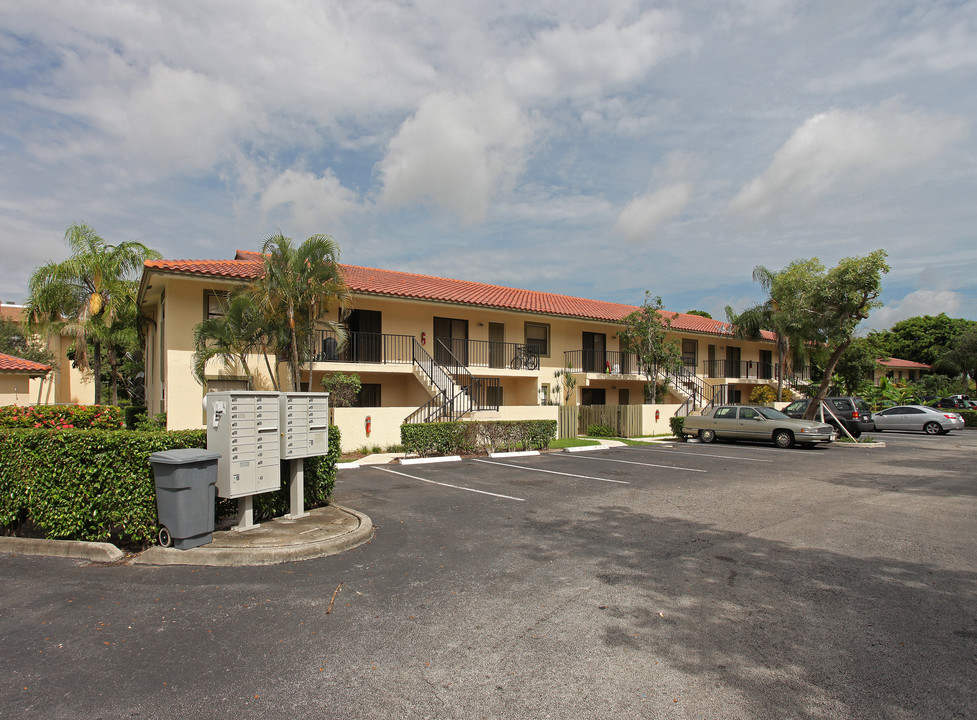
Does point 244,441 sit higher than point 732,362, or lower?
lower

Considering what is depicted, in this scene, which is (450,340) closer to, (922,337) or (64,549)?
(64,549)

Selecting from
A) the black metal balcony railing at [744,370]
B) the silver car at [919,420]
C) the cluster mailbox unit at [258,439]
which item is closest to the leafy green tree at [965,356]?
the black metal balcony railing at [744,370]

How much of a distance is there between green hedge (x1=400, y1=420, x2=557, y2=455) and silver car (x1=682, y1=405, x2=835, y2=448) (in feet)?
23.4

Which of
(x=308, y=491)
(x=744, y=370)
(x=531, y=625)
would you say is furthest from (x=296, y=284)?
(x=744, y=370)

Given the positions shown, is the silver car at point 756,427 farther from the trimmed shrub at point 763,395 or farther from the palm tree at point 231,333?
the palm tree at point 231,333

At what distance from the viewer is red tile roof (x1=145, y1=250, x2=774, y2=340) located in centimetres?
1712

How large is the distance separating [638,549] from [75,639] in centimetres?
538

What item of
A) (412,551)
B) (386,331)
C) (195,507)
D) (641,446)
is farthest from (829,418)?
(195,507)

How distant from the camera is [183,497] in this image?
6.18 meters

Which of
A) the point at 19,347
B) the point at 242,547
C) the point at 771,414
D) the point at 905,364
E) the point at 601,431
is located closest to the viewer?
the point at 242,547

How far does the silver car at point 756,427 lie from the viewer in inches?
A: 773

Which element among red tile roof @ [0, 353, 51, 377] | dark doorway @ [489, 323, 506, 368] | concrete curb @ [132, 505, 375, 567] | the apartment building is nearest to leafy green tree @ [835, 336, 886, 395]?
the apartment building

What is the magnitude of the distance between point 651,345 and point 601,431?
483 cm

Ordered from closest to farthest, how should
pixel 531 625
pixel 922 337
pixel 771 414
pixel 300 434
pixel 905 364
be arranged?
1. pixel 531 625
2. pixel 300 434
3. pixel 771 414
4. pixel 905 364
5. pixel 922 337
